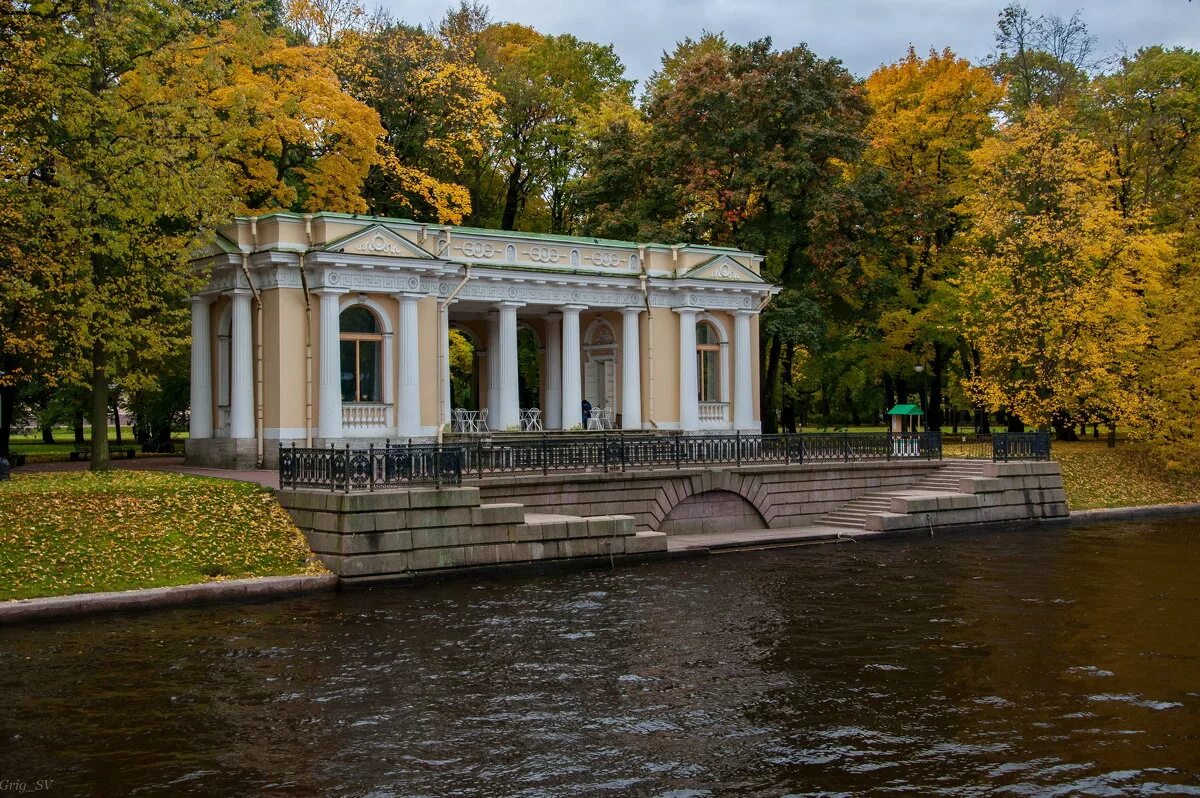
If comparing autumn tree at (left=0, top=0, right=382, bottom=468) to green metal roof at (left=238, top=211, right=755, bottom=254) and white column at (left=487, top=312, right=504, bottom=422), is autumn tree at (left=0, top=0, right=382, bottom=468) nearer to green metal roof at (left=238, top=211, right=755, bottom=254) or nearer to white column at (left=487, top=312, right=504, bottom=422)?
green metal roof at (left=238, top=211, right=755, bottom=254)

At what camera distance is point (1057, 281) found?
129ft

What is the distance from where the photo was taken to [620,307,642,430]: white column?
34.2 m

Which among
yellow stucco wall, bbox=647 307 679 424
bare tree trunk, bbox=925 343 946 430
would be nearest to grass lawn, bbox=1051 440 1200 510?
bare tree trunk, bbox=925 343 946 430

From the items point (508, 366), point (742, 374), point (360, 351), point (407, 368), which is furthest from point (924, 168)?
point (360, 351)

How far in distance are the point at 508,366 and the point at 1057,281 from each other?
19.7m

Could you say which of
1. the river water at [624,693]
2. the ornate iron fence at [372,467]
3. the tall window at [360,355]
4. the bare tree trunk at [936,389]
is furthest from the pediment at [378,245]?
the bare tree trunk at [936,389]

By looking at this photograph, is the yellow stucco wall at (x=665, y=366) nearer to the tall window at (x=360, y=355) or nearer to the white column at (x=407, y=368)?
the white column at (x=407, y=368)

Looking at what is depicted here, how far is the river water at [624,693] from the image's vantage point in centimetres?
1067

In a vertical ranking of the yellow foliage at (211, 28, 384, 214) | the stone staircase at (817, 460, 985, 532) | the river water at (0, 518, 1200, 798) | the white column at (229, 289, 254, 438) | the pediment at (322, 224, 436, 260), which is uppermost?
the yellow foliage at (211, 28, 384, 214)

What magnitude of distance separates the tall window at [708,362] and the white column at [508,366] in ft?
21.0

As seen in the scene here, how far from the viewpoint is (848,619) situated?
17.9 m

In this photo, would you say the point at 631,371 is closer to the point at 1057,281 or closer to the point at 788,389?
the point at 1057,281

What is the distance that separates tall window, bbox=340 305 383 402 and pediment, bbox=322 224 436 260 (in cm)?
147

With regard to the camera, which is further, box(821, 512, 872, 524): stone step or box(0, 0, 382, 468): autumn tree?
box(821, 512, 872, 524): stone step
